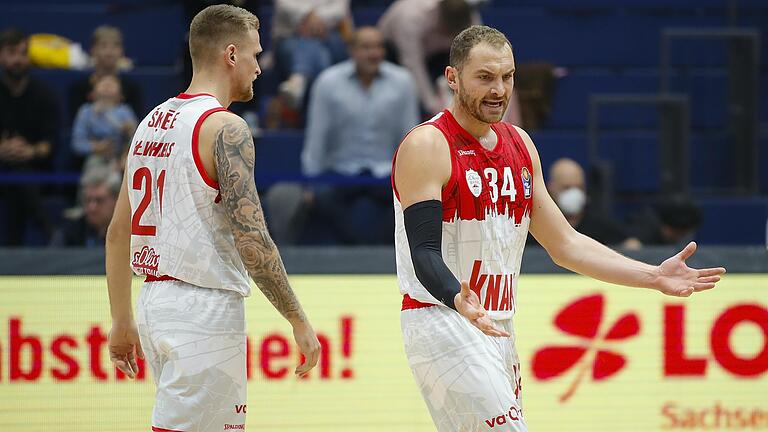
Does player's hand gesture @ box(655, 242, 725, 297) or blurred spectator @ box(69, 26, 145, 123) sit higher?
blurred spectator @ box(69, 26, 145, 123)

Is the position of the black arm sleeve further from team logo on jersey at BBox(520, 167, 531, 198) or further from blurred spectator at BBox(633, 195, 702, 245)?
blurred spectator at BBox(633, 195, 702, 245)

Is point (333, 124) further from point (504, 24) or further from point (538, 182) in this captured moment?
point (538, 182)

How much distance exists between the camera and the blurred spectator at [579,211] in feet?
28.4

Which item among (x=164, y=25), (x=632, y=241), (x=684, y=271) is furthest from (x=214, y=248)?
(x=164, y=25)

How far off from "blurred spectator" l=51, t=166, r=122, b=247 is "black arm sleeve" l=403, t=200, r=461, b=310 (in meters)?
4.07

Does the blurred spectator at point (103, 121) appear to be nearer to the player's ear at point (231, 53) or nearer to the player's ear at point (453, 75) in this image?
the player's ear at point (231, 53)

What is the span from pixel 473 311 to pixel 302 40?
6.25m

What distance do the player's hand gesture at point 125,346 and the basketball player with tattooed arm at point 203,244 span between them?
1.00 feet

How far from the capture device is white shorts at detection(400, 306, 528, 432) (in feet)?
14.9

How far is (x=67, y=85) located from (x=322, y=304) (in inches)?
174

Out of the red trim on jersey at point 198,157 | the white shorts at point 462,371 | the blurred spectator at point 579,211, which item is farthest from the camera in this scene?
the blurred spectator at point 579,211

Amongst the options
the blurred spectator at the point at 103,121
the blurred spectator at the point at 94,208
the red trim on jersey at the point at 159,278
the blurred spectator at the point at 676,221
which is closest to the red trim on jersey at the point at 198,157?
the red trim on jersey at the point at 159,278

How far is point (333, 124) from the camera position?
9.37 metres

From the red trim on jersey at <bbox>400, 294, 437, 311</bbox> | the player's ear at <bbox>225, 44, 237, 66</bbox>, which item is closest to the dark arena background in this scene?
the red trim on jersey at <bbox>400, 294, 437, 311</bbox>
